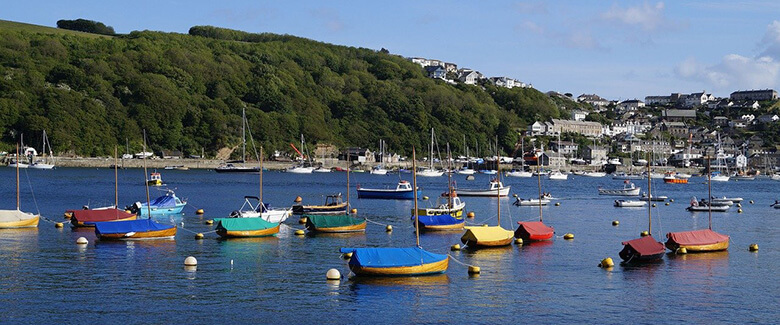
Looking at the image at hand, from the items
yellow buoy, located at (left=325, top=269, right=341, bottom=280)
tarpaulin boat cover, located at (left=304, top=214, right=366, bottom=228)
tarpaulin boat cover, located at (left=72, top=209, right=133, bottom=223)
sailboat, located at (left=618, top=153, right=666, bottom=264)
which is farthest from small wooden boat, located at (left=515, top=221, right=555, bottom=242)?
tarpaulin boat cover, located at (left=72, top=209, right=133, bottom=223)

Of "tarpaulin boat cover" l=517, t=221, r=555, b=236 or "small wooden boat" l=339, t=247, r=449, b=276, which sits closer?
"small wooden boat" l=339, t=247, r=449, b=276

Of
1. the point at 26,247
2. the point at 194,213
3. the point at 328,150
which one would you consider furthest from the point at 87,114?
the point at 26,247

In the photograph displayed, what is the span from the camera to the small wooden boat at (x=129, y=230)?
43.5 m

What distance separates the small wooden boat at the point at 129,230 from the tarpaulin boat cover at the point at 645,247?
2263 centimetres

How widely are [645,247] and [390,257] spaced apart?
492 inches

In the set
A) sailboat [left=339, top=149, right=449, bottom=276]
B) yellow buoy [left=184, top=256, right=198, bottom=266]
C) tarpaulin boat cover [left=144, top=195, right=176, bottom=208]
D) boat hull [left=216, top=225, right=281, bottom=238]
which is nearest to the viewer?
sailboat [left=339, top=149, right=449, bottom=276]

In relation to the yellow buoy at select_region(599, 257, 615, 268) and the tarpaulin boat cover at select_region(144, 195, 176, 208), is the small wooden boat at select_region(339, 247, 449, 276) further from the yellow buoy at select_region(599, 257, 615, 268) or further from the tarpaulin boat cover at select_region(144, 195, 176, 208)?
the tarpaulin boat cover at select_region(144, 195, 176, 208)

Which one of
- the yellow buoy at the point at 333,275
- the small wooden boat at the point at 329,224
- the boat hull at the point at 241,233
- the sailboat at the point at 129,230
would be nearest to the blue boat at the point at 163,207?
the sailboat at the point at 129,230

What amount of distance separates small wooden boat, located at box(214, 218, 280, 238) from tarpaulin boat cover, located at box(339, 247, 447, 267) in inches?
534

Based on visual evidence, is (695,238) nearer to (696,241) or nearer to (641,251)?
(696,241)

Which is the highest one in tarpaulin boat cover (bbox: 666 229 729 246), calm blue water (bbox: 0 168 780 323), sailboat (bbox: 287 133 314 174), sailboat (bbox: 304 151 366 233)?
sailboat (bbox: 287 133 314 174)

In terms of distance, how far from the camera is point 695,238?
141 feet

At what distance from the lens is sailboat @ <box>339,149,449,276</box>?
1300 inches

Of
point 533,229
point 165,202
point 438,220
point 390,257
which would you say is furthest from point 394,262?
point 165,202
